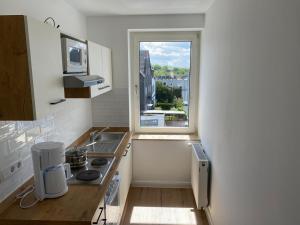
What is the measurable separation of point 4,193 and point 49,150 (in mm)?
449

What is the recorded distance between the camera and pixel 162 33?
356 cm

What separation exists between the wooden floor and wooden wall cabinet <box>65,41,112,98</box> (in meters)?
1.52

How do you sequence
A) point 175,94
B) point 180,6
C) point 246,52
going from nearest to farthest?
1. point 246,52
2. point 180,6
3. point 175,94

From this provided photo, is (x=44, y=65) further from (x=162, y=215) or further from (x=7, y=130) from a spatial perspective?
(x=162, y=215)

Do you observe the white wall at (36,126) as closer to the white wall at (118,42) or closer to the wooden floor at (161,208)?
the white wall at (118,42)

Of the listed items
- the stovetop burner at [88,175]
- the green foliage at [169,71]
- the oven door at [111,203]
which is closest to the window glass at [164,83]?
the green foliage at [169,71]

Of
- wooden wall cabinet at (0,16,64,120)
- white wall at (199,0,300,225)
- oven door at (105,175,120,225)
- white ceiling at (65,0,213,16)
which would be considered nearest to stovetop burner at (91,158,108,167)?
oven door at (105,175,120,225)

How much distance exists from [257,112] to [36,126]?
170 centimetres

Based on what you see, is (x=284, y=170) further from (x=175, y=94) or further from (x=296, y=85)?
(x=175, y=94)

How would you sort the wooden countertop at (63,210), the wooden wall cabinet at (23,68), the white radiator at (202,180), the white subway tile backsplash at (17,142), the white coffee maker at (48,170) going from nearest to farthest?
the wooden wall cabinet at (23,68)
the wooden countertop at (63,210)
the white coffee maker at (48,170)
the white subway tile backsplash at (17,142)
the white radiator at (202,180)

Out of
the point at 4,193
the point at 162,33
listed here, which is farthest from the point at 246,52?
Result: the point at 162,33

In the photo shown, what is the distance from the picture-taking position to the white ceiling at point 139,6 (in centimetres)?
271

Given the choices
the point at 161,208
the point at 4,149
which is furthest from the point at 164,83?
the point at 4,149

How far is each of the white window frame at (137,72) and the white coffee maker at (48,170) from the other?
6.81 ft
